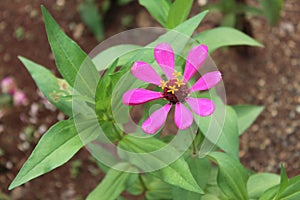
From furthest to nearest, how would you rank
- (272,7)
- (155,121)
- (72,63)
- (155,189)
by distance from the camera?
1. (272,7)
2. (155,189)
3. (72,63)
4. (155,121)

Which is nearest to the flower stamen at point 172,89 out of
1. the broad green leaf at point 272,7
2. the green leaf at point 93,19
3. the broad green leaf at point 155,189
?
the broad green leaf at point 155,189

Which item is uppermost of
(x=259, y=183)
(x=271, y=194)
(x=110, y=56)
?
(x=110, y=56)

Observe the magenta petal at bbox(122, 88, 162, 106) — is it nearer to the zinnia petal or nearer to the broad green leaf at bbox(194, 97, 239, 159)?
the zinnia petal

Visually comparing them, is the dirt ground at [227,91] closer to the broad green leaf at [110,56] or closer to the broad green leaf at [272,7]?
the broad green leaf at [272,7]

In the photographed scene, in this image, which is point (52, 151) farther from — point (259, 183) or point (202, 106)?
point (259, 183)

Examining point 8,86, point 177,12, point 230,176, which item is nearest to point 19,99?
point 8,86
